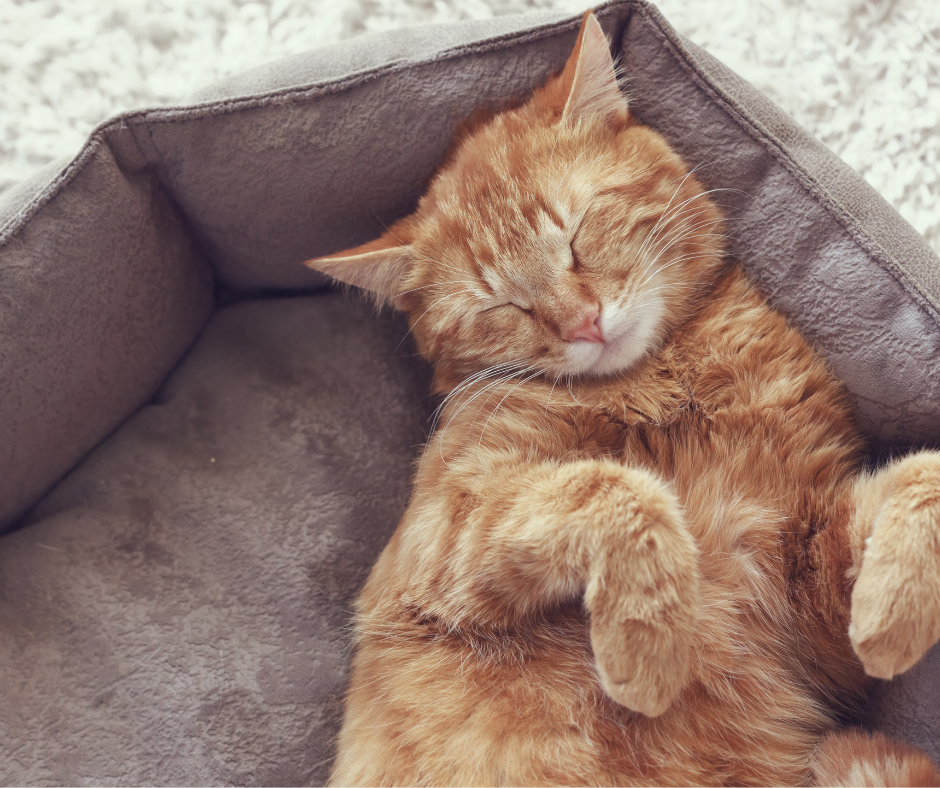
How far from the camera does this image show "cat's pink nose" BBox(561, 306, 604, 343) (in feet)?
4.38

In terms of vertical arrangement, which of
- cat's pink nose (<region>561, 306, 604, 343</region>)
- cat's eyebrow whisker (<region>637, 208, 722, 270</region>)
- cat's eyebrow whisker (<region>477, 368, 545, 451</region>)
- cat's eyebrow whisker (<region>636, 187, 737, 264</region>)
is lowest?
cat's eyebrow whisker (<region>477, 368, 545, 451</region>)

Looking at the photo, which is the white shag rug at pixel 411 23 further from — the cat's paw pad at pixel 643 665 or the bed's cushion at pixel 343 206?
the cat's paw pad at pixel 643 665

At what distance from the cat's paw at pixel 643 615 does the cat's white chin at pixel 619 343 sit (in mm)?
344

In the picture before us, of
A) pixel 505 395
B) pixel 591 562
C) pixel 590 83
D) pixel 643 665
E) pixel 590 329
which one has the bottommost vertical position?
pixel 643 665

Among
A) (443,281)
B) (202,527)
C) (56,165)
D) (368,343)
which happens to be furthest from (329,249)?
(202,527)

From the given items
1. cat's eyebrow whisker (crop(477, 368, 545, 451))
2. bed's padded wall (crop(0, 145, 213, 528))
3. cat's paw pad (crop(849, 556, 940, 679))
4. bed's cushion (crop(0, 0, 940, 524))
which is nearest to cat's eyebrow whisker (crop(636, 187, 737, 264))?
bed's cushion (crop(0, 0, 940, 524))

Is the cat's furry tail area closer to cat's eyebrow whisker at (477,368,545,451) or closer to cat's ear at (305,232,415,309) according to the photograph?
cat's eyebrow whisker at (477,368,545,451)

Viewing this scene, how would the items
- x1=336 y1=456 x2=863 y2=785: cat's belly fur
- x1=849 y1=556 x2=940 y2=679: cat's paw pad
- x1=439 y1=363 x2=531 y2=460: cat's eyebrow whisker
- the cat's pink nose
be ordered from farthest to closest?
x1=439 y1=363 x2=531 y2=460: cat's eyebrow whisker
the cat's pink nose
x1=336 y1=456 x2=863 y2=785: cat's belly fur
x1=849 y1=556 x2=940 y2=679: cat's paw pad

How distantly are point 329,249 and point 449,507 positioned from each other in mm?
827

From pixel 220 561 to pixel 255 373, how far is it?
0.48 metres

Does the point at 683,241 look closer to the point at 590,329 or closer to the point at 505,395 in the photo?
the point at 590,329

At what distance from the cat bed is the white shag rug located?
41 cm

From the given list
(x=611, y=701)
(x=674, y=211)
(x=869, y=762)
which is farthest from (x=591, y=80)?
(x=869, y=762)

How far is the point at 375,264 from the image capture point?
5.01 ft
